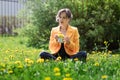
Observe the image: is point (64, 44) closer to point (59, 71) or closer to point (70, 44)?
point (70, 44)

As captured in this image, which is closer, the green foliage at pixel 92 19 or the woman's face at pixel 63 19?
the woman's face at pixel 63 19

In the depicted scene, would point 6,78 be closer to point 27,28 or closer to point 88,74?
point 88,74

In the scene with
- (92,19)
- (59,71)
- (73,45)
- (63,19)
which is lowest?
(92,19)

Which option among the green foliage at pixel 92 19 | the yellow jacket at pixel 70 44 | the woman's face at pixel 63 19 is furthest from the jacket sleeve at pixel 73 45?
the green foliage at pixel 92 19

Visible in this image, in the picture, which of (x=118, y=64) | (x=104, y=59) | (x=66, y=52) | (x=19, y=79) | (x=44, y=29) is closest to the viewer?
(x=19, y=79)

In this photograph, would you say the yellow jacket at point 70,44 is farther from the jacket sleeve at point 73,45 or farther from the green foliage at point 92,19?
the green foliage at point 92,19

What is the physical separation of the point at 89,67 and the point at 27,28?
614 centimetres

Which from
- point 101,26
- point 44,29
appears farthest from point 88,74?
point 44,29

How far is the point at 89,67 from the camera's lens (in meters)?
5.12

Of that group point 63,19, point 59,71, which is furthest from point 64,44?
point 59,71

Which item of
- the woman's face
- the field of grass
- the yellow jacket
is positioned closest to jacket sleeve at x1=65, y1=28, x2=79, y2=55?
the yellow jacket

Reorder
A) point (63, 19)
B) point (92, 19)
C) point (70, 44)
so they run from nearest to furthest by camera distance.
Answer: point (70, 44)
point (63, 19)
point (92, 19)

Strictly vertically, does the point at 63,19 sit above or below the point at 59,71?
above

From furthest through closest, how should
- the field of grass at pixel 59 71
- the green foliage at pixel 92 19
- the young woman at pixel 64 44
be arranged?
1. the green foliage at pixel 92 19
2. the young woman at pixel 64 44
3. the field of grass at pixel 59 71
